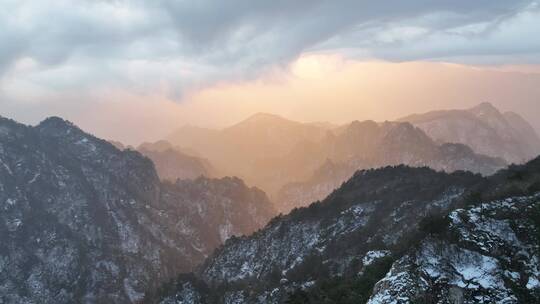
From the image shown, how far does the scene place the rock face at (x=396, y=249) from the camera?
193 ft

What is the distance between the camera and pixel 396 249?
8638 centimetres

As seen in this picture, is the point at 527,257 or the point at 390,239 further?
the point at 390,239

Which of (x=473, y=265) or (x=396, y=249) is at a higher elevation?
(x=473, y=265)

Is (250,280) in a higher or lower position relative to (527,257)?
lower

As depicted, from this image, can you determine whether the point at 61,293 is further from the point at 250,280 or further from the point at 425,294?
the point at 425,294

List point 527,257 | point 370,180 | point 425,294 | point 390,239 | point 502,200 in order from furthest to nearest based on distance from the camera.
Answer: point 370,180 < point 390,239 < point 502,200 < point 527,257 < point 425,294

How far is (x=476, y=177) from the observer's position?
14412cm

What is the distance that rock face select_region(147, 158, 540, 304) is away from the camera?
193ft

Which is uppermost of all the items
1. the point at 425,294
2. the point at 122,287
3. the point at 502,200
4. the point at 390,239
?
the point at 502,200

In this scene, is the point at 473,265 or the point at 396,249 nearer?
the point at 473,265

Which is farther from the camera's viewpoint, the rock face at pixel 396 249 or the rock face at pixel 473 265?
the rock face at pixel 396 249

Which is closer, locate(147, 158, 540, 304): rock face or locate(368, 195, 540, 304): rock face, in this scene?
locate(368, 195, 540, 304): rock face

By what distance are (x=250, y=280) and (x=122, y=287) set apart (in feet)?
239

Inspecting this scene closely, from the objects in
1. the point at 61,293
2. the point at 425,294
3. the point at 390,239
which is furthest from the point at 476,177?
the point at 61,293
